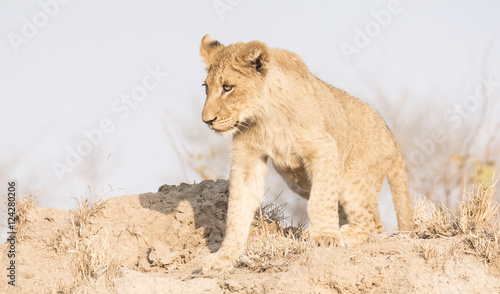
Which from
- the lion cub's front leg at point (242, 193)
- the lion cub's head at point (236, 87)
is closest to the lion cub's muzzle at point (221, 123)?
the lion cub's head at point (236, 87)

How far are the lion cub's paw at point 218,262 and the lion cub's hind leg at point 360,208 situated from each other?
4.16 ft

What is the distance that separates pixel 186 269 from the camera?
609 centimetres

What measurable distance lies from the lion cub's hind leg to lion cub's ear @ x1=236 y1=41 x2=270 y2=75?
5.19 ft

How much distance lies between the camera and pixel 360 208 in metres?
6.49

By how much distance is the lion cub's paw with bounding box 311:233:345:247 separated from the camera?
560cm

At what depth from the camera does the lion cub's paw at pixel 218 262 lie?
5587 mm

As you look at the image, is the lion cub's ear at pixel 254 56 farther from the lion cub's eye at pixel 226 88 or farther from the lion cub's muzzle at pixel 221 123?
the lion cub's muzzle at pixel 221 123

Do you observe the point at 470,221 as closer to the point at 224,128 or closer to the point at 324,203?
the point at 324,203

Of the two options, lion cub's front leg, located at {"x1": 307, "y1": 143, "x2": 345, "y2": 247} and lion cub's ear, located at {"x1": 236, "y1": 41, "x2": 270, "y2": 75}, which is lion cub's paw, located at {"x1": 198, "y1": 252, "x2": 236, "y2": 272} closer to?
lion cub's front leg, located at {"x1": 307, "y1": 143, "x2": 345, "y2": 247}

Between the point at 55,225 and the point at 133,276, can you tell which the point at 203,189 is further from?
the point at 133,276

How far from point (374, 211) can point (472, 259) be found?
197cm

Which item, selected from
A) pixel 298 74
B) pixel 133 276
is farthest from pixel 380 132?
pixel 133 276

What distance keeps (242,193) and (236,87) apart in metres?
1.05

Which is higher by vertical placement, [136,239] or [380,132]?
[380,132]
